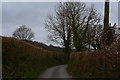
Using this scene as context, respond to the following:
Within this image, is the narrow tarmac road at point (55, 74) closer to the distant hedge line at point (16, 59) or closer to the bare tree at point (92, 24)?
the distant hedge line at point (16, 59)

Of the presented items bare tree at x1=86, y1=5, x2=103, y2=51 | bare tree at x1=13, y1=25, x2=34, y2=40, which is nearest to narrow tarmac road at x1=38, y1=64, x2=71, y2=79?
bare tree at x1=86, y1=5, x2=103, y2=51

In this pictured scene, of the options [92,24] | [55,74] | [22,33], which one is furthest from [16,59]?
[22,33]

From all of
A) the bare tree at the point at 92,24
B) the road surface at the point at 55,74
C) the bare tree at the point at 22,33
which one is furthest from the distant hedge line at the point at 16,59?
the bare tree at the point at 22,33

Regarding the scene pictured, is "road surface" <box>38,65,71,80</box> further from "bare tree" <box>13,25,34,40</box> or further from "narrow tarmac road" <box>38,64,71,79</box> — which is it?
"bare tree" <box>13,25,34,40</box>

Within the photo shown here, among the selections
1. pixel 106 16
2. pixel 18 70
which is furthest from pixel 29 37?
pixel 106 16

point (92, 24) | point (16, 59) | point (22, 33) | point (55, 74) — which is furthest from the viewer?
point (22, 33)

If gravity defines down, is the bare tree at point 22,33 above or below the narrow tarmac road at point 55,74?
above

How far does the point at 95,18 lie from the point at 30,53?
58.9 ft

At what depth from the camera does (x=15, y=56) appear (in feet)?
42.1

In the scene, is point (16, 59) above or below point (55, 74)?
above

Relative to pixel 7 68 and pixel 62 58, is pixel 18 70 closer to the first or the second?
pixel 7 68

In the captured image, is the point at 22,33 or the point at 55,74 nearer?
the point at 55,74

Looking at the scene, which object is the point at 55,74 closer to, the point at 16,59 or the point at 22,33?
the point at 16,59

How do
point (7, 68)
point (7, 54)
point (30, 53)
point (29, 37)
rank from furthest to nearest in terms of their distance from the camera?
point (29, 37)
point (30, 53)
point (7, 54)
point (7, 68)
